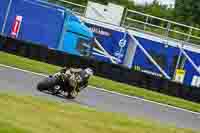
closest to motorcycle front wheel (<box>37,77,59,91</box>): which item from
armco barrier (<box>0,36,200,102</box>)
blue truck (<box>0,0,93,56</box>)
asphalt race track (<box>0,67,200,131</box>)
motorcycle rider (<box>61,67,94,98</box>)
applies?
asphalt race track (<box>0,67,200,131</box>)

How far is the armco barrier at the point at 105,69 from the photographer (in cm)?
2344

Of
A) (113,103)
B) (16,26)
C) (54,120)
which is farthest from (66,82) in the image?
(16,26)

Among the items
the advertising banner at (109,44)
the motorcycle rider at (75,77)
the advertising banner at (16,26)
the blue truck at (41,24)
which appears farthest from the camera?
the advertising banner at (109,44)

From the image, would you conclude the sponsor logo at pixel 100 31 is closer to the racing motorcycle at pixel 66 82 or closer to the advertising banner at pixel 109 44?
the advertising banner at pixel 109 44

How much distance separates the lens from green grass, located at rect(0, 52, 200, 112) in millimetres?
21875

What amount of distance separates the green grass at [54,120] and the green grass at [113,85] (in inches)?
405

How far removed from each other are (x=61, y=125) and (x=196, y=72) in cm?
2274

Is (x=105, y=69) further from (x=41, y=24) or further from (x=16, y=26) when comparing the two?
(x=16, y=26)

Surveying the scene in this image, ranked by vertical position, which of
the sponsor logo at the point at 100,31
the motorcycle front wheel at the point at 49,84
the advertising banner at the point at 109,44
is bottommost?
the advertising banner at the point at 109,44

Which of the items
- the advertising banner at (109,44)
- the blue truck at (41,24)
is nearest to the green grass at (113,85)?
the blue truck at (41,24)

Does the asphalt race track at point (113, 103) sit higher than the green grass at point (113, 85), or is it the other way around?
the asphalt race track at point (113, 103)

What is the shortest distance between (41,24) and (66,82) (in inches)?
638

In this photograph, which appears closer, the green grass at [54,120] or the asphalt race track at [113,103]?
the green grass at [54,120]

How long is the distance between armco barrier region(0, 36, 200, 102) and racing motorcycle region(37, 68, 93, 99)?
27.9ft
